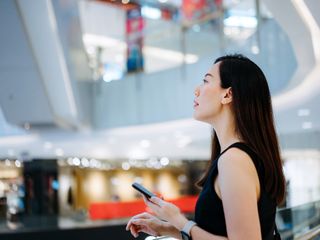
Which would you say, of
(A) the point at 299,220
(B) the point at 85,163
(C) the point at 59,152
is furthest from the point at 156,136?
(A) the point at 299,220

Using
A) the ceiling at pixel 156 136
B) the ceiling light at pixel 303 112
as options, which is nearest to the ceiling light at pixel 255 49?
the ceiling at pixel 156 136

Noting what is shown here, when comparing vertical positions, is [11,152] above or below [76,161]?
above

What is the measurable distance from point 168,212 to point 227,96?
35cm

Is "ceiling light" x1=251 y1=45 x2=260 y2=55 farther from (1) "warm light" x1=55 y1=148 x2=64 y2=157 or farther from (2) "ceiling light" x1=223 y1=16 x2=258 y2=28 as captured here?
(1) "warm light" x1=55 y1=148 x2=64 y2=157

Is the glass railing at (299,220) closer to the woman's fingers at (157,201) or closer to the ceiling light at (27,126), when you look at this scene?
the woman's fingers at (157,201)

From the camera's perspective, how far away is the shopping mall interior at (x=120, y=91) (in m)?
7.04

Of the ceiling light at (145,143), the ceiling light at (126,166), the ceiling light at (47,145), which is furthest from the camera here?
the ceiling light at (126,166)

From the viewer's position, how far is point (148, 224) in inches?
57.1

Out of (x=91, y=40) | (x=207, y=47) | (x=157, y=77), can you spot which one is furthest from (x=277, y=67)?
(x=91, y=40)

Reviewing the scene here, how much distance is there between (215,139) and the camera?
1533mm

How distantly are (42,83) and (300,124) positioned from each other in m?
5.31

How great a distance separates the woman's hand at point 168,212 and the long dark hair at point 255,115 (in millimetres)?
231

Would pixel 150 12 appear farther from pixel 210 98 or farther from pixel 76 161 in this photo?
pixel 210 98

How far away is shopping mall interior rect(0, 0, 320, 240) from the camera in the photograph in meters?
7.04
